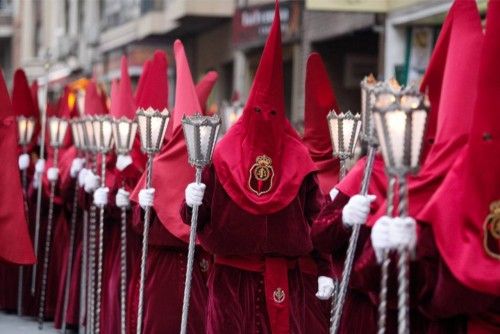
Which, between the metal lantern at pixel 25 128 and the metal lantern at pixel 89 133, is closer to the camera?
the metal lantern at pixel 89 133

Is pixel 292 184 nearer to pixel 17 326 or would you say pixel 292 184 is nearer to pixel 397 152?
pixel 397 152

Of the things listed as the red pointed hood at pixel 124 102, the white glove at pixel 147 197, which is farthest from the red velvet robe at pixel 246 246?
the red pointed hood at pixel 124 102

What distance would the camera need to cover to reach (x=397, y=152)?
4.88 m

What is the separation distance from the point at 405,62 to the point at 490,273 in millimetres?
13562

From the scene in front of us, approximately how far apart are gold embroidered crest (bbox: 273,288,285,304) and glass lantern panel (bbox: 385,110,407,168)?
7.30 ft

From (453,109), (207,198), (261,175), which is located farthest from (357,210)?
(207,198)

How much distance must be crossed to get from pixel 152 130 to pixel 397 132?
3.39 m

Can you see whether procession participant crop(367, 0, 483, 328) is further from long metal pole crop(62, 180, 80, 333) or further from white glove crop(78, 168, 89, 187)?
long metal pole crop(62, 180, 80, 333)

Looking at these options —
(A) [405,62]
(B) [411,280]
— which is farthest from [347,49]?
(B) [411,280]

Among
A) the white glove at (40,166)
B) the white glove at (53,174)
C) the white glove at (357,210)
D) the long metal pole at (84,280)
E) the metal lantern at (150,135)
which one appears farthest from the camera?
the white glove at (40,166)

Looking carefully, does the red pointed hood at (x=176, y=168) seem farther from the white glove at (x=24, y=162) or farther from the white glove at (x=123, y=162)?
the white glove at (x=24, y=162)

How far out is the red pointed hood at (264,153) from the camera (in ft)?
22.2

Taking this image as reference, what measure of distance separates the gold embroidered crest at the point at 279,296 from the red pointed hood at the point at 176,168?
134 cm

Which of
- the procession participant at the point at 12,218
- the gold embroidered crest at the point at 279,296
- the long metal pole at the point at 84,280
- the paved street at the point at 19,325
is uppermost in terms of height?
the procession participant at the point at 12,218
